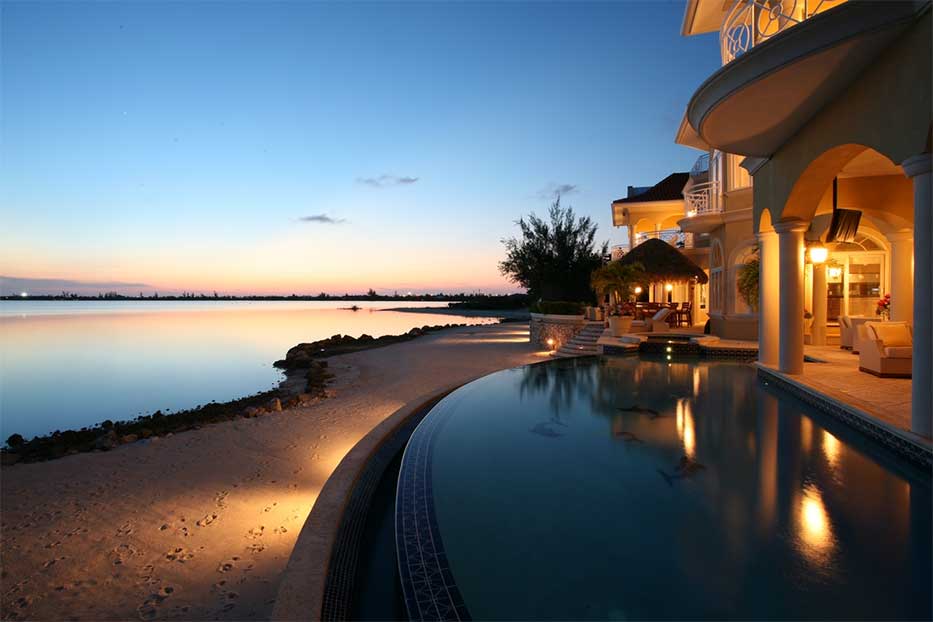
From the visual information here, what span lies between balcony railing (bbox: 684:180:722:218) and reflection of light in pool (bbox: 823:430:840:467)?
9587mm

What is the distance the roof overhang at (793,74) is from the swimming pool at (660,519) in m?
3.90

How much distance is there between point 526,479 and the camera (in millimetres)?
3953

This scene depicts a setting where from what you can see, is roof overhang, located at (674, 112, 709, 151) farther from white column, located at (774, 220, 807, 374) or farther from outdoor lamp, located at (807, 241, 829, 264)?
white column, located at (774, 220, 807, 374)

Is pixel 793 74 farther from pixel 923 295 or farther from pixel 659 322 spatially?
pixel 659 322

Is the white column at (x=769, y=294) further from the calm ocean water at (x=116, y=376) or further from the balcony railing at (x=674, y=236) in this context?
the calm ocean water at (x=116, y=376)

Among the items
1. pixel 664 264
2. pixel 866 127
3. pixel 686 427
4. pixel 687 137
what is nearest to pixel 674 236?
pixel 687 137

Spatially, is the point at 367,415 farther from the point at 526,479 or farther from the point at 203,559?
the point at 526,479

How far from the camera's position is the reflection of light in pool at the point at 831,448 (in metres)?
4.37

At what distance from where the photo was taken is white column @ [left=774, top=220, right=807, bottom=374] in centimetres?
727

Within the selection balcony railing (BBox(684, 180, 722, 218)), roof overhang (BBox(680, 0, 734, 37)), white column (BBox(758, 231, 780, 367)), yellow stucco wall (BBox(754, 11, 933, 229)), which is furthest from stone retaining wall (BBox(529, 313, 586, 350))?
yellow stucco wall (BBox(754, 11, 933, 229))

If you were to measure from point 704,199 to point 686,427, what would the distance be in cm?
1128

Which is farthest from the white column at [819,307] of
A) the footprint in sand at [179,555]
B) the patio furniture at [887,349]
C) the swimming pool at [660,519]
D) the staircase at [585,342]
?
the footprint in sand at [179,555]

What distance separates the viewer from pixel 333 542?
122 inches

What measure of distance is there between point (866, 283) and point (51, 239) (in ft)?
158
